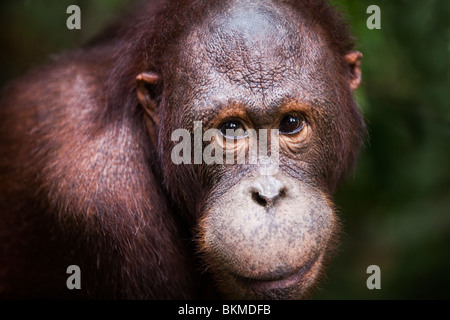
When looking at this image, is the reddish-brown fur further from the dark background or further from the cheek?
the dark background

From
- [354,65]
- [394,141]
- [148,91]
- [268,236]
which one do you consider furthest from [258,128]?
[394,141]

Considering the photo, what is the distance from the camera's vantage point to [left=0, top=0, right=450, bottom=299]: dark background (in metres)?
5.23

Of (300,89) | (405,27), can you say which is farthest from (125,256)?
(405,27)

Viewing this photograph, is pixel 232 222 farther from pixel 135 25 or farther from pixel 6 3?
pixel 6 3

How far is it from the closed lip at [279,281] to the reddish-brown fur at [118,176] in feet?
2.23

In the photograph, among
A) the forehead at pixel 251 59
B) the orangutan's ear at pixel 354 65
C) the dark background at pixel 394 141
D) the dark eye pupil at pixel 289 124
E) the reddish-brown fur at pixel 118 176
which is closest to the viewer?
the forehead at pixel 251 59

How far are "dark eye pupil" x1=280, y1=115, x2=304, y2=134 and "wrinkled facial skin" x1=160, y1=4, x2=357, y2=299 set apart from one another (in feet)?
0.14

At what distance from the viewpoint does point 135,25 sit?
4.23 m

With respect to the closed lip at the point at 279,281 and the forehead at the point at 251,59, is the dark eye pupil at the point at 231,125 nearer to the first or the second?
the forehead at the point at 251,59

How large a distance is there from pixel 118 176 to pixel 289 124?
1.19 metres

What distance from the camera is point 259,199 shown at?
3283 mm

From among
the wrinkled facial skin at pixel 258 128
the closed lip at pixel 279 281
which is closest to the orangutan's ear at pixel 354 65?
the wrinkled facial skin at pixel 258 128

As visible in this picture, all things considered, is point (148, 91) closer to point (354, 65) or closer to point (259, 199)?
point (259, 199)

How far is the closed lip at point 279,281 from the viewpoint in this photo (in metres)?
3.30
